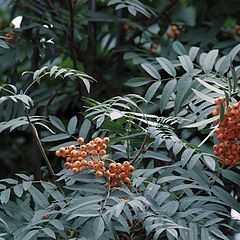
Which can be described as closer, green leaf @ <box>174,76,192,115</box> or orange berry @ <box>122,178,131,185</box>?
orange berry @ <box>122,178,131,185</box>

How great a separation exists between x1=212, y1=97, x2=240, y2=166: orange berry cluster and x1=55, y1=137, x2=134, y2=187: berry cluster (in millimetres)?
172

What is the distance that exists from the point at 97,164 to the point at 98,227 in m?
0.15

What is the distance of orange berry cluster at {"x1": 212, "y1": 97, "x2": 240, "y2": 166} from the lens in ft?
4.01

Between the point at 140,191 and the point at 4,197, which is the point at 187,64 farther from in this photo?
the point at 4,197

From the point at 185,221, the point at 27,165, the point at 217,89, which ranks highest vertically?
the point at 217,89

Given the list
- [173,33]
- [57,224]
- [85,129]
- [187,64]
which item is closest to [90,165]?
[57,224]

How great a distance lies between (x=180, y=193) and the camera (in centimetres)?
138

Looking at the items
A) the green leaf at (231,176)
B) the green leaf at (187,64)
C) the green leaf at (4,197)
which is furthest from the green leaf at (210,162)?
the green leaf at (4,197)

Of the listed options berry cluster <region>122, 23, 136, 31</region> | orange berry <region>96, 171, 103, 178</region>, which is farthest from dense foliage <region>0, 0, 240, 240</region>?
berry cluster <region>122, 23, 136, 31</region>

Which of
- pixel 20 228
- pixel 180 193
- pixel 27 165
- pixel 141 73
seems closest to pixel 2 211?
pixel 20 228

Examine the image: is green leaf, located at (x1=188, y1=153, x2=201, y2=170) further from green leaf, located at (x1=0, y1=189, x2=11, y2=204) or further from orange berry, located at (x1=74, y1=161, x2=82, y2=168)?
green leaf, located at (x1=0, y1=189, x2=11, y2=204)

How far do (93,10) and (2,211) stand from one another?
906 millimetres

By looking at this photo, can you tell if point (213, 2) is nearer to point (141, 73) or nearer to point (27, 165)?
point (141, 73)

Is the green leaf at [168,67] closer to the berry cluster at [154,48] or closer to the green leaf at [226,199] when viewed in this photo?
the green leaf at [226,199]
